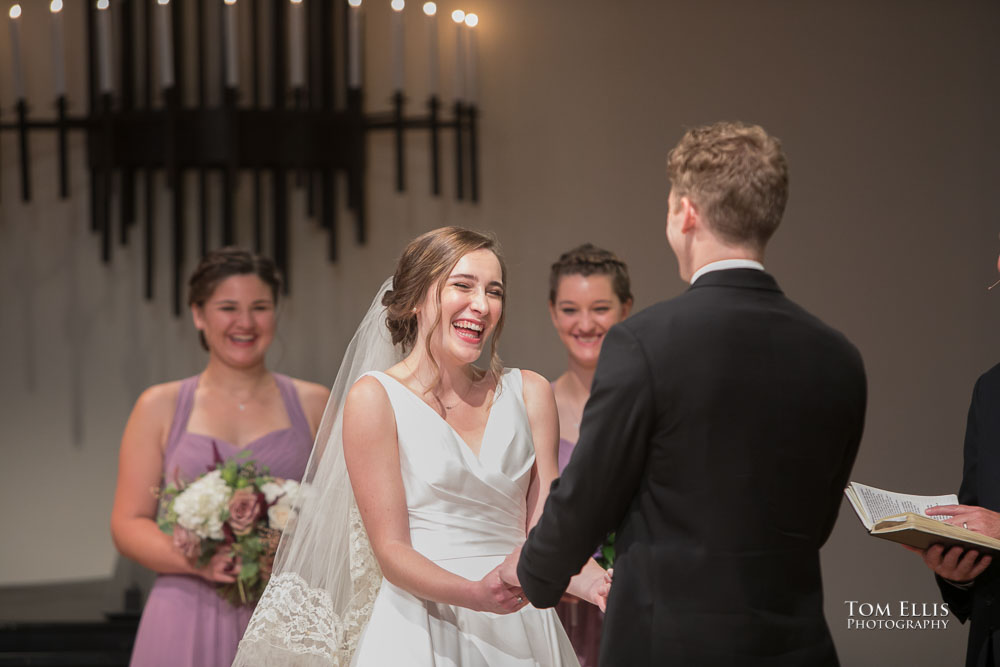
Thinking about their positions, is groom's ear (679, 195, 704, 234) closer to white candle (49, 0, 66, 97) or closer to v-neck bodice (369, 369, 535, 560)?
v-neck bodice (369, 369, 535, 560)

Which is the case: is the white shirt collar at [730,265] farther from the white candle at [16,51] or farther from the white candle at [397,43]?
the white candle at [16,51]

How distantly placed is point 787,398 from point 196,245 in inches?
159

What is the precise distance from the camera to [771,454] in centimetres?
171

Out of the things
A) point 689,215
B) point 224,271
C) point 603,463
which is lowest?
point 603,463

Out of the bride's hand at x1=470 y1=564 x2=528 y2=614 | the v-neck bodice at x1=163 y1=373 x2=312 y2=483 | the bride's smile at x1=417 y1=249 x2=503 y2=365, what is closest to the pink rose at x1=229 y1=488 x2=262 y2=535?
the v-neck bodice at x1=163 y1=373 x2=312 y2=483

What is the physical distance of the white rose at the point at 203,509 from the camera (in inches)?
125

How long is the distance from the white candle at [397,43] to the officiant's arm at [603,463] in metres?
3.35

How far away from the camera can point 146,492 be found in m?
3.50

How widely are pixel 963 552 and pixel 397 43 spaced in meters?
3.42

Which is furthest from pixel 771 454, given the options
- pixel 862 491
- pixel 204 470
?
pixel 204 470

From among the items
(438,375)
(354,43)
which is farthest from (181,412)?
(354,43)

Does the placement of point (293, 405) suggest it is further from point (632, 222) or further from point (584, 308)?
point (632, 222)

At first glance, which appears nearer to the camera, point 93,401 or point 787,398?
point 787,398

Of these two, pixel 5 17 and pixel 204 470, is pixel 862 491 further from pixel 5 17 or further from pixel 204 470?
pixel 5 17
